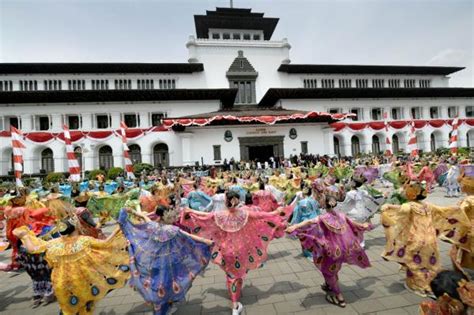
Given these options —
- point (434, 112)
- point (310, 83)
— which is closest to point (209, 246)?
point (310, 83)

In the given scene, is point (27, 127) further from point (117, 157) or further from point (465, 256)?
point (465, 256)

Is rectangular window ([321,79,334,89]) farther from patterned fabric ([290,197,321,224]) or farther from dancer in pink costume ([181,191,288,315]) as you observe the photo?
dancer in pink costume ([181,191,288,315])

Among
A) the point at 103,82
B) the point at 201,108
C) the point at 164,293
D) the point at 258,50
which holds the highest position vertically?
the point at 258,50

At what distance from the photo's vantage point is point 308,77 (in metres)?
33.1

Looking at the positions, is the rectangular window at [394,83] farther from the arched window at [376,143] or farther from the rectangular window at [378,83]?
the arched window at [376,143]

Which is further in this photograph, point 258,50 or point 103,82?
point 258,50

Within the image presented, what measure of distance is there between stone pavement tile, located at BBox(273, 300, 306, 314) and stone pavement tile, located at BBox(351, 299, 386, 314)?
71 centimetres

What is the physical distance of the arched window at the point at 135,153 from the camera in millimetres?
26438

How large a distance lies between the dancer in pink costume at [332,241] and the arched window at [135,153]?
1008 inches

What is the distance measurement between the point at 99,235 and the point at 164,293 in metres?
2.43

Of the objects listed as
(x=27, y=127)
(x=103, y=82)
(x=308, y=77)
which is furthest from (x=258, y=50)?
(x=27, y=127)

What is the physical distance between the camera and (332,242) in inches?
131

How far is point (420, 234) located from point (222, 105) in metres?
28.3

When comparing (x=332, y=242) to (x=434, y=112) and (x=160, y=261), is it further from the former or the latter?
(x=434, y=112)
